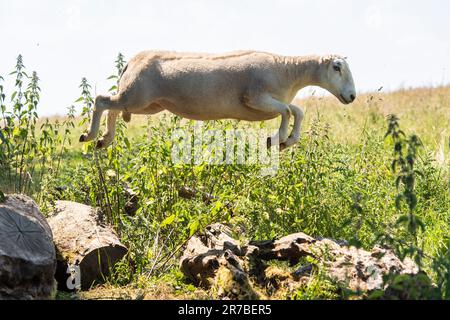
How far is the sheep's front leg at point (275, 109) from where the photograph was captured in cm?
760

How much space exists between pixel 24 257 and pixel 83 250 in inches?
55.9

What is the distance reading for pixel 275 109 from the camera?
762cm

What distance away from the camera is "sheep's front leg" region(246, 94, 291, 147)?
7.60 m

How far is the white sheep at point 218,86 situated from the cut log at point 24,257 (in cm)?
153

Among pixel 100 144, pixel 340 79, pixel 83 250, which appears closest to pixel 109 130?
pixel 100 144

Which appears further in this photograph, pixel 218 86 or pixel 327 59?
pixel 327 59

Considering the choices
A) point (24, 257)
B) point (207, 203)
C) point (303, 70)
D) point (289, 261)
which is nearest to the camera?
point (24, 257)

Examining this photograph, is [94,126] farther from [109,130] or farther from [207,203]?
[207,203]

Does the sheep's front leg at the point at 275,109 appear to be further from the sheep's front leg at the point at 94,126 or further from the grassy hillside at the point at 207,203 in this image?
the sheep's front leg at the point at 94,126

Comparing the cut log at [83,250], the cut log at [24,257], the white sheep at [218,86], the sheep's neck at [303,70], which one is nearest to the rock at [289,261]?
the cut log at [83,250]

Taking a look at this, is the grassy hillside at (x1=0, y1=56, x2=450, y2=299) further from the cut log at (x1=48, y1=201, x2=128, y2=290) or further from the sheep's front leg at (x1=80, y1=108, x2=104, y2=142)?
the sheep's front leg at (x1=80, y1=108, x2=104, y2=142)

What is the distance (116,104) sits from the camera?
782cm

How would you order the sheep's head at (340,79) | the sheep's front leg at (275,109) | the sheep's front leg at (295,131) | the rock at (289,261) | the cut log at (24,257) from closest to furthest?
the cut log at (24,257)
the rock at (289,261)
the sheep's front leg at (275,109)
the sheep's front leg at (295,131)
the sheep's head at (340,79)
